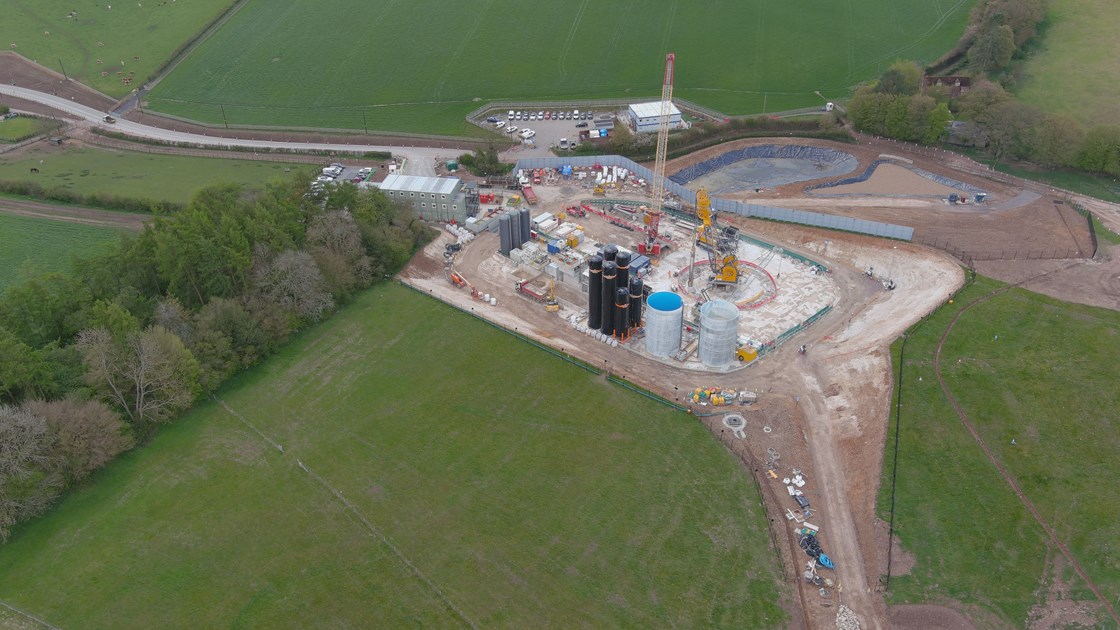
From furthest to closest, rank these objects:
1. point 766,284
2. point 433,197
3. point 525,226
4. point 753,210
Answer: point 753,210, point 433,197, point 525,226, point 766,284

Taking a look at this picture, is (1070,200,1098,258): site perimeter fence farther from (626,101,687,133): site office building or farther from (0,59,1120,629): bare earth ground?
(626,101,687,133): site office building

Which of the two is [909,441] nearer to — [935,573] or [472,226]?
[935,573]

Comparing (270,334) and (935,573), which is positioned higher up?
(270,334)

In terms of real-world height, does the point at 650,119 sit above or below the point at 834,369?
above

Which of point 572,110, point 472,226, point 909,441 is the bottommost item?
point 909,441

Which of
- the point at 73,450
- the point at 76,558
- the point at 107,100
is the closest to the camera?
the point at 76,558

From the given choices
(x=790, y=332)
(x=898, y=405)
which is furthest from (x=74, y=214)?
(x=898, y=405)

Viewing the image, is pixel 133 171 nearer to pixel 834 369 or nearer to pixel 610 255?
pixel 610 255

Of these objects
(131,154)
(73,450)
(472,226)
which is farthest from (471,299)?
(131,154)
